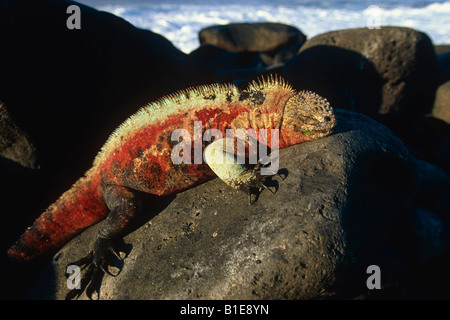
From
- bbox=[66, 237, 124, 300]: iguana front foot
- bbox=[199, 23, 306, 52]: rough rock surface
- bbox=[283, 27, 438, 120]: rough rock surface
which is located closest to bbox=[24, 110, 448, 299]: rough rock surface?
bbox=[66, 237, 124, 300]: iguana front foot

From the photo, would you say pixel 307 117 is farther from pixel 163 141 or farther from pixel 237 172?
pixel 163 141

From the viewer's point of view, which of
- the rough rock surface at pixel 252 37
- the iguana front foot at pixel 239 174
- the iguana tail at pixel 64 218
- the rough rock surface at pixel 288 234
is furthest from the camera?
the rough rock surface at pixel 252 37

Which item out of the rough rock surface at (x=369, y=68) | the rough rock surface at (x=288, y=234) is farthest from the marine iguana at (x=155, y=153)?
the rough rock surface at (x=369, y=68)

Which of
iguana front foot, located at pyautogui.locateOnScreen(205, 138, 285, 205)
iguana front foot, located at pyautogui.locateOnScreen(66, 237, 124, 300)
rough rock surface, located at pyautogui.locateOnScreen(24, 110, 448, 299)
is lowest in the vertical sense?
iguana front foot, located at pyautogui.locateOnScreen(66, 237, 124, 300)

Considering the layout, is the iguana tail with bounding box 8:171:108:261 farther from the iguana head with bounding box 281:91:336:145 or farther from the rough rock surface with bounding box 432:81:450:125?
the rough rock surface with bounding box 432:81:450:125

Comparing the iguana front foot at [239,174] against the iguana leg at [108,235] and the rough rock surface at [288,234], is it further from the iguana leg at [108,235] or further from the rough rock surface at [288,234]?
the iguana leg at [108,235]

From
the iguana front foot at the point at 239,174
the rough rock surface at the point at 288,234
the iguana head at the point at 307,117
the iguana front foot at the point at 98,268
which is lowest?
the iguana front foot at the point at 98,268

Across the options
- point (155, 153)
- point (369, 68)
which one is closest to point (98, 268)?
point (155, 153)
